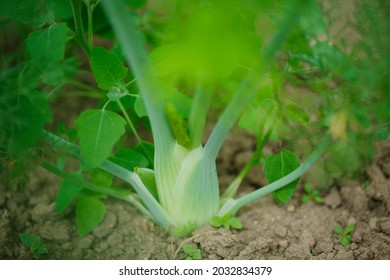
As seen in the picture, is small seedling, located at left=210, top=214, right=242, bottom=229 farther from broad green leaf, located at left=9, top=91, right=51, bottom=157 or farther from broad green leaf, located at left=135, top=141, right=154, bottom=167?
broad green leaf, located at left=9, top=91, right=51, bottom=157

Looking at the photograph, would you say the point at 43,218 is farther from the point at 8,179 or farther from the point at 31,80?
the point at 31,80

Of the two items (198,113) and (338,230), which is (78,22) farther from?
(338,230)

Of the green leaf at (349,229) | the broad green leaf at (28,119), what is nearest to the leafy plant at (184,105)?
the broad green leaf at (28,119)

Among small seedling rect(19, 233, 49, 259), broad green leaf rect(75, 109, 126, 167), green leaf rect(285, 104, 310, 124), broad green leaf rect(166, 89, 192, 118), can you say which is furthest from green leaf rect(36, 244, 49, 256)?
green leaf rect(285, 104, 310, 124)

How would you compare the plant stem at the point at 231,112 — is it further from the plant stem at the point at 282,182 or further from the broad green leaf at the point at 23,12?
the broad green leaf at the point at 23,12
